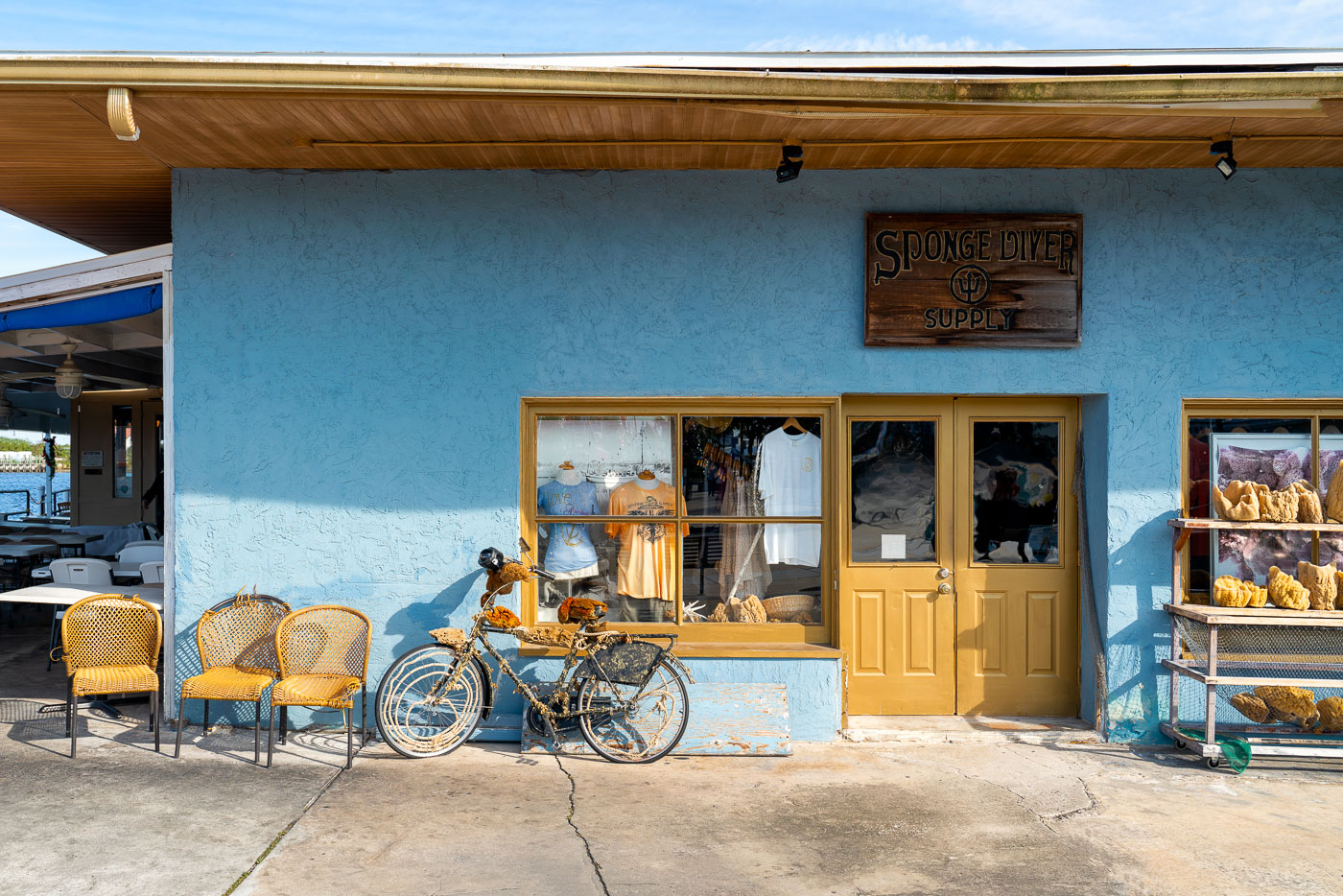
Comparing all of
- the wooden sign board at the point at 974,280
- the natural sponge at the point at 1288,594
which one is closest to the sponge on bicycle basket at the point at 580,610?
the wooden sign board at the point at 974,280

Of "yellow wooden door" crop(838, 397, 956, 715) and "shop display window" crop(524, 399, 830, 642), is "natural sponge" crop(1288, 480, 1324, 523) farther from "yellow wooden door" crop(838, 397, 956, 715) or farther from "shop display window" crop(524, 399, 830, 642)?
"shop display window" crop(524, 399, 830, 642)

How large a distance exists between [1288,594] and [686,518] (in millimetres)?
3893

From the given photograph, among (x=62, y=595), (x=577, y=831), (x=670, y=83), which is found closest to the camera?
(x=577, y=831)

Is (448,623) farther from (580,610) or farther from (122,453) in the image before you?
(122,453)

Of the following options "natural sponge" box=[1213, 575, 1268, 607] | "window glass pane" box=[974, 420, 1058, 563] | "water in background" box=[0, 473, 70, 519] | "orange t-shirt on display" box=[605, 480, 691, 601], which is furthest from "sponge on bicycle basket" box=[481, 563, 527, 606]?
"water in background" box=[0, 473, 70, 519]

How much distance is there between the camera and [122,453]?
16.9 meters

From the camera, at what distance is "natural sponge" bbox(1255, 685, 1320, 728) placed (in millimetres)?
6301

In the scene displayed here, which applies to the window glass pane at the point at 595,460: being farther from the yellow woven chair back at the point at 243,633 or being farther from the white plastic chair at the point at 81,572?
the white plastic chair at the point at 81,572

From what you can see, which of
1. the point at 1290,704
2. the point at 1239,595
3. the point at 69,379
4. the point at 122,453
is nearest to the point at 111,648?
the point at 69,379

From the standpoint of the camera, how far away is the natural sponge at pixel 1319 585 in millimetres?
6211

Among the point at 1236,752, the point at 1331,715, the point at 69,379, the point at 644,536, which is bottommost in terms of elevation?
the point at 1236,752

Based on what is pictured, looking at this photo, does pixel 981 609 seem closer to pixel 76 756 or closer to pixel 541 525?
pixel 541 525

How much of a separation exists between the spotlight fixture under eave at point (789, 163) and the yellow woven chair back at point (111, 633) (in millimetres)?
4844

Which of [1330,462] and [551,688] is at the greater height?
[1330,462]
